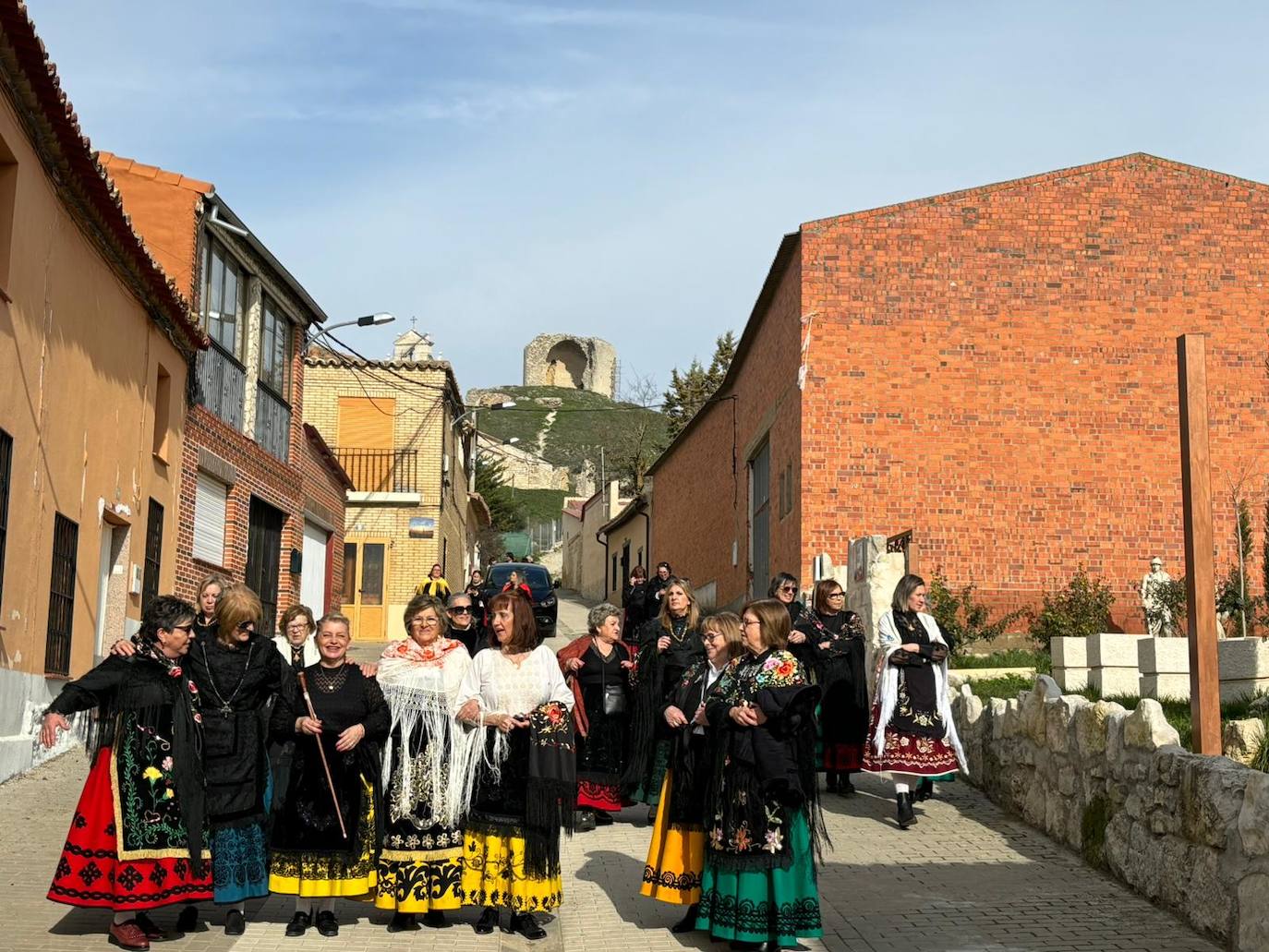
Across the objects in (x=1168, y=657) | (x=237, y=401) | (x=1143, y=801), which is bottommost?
(x=1143, y=801)

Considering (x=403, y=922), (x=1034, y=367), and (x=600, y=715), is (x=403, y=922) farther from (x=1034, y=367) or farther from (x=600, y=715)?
(x=1034, y=367)

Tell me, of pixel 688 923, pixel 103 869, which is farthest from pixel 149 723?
pixel 688 923

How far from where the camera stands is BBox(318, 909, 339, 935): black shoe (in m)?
6.88

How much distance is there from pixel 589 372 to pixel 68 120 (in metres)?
104

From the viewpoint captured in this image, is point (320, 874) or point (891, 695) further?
point (891, 695)

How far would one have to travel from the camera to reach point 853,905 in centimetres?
773

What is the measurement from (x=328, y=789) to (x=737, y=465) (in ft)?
71.1

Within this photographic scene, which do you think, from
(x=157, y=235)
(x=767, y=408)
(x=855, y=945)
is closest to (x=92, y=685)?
(x=855, y=945)

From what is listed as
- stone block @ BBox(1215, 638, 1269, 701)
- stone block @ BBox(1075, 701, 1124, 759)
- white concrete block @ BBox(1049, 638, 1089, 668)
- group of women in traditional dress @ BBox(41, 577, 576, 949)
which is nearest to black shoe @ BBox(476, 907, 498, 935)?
group of women in traditional dress @ BBox(41, 577, 576, 949)

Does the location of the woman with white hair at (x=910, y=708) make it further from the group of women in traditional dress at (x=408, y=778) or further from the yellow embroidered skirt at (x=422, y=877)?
the yellow embroidered skirt at (x=422, y=877)

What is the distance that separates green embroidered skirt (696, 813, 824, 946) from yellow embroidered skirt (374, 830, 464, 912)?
52.8 inches

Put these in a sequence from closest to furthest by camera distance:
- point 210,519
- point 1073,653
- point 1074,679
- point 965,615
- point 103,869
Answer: point 103,869 < point 1074,679 < point 1073,653 < point 210,519 < point 965,615

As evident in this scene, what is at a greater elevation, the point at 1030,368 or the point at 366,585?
the point at 1030,368

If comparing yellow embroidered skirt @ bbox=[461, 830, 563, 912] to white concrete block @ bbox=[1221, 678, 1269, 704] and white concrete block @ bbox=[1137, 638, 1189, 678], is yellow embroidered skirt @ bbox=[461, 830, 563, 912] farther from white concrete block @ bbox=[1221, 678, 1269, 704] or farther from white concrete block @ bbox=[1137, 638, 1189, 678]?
white concrete block @ bbox=[1137, 638, 1189, 678]
